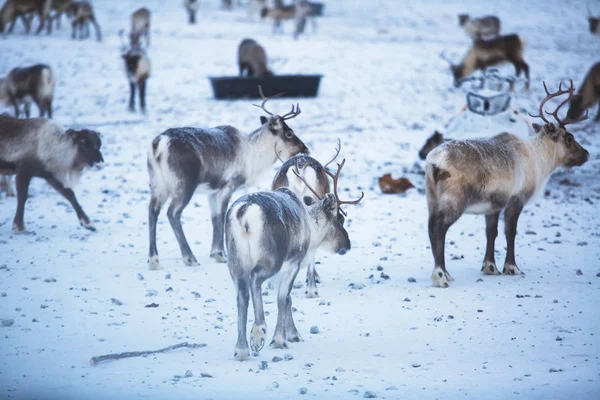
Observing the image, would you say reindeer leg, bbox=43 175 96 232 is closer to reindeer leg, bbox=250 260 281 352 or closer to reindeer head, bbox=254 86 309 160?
reindeer head, bbox=254 86 309 160

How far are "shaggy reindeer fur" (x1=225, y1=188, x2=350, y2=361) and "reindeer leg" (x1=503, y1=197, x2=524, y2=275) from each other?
2432 mm

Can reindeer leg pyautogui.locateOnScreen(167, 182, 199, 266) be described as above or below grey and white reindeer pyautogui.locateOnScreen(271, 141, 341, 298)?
below

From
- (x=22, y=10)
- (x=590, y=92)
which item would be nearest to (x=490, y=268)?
(x=590, y=92)

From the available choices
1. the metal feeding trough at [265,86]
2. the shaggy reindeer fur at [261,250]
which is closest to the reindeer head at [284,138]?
the shaggy reindeer fur at [261,250]

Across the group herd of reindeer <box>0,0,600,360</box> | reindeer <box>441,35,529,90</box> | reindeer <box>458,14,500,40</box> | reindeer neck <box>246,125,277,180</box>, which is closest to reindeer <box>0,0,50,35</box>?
reindeer <box>441,35,529,90</box>

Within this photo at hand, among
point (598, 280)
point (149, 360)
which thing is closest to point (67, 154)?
point (149, 360)

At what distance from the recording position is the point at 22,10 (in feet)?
76.7

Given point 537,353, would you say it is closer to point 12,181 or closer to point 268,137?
point 268,137

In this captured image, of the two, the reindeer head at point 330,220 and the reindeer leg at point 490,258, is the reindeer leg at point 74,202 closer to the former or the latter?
the reindeer head at point 330,220

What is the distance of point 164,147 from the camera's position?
23.2 ft

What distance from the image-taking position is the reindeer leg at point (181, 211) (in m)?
7.16

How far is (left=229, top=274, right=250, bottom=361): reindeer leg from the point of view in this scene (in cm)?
479

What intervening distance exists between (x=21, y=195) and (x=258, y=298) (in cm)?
434

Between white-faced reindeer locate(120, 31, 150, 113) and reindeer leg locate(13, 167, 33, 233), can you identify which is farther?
white-faced reindeer locate(120, 31, 150, 113)
